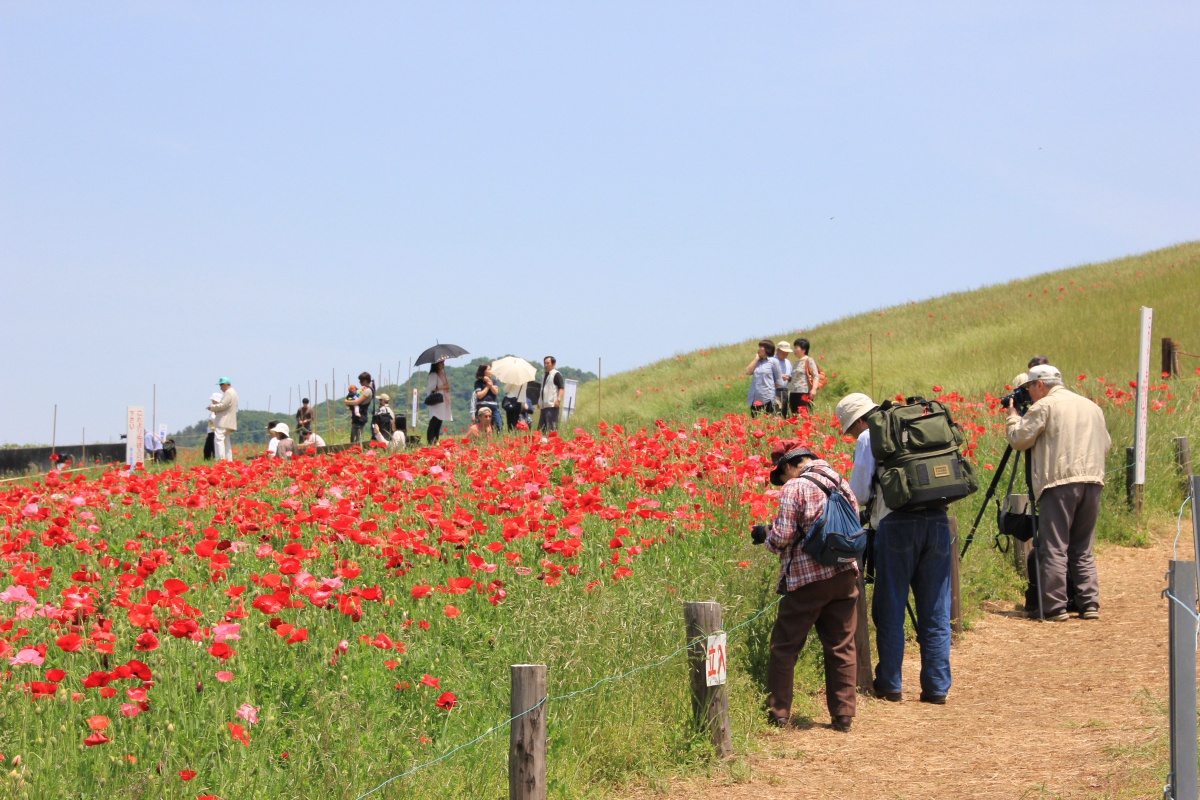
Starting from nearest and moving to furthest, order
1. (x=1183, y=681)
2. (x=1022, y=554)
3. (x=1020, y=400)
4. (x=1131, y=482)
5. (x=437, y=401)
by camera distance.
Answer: (x=1183, y=681)
(x=1020, y=400)
(x=1022, y=554)
(x=1131, y=482)
(x=437, y=401)

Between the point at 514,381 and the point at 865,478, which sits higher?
the point at 514,381

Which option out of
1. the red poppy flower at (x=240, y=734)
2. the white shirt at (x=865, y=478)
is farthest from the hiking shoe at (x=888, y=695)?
the red poppy flower at (x=240, y=734)

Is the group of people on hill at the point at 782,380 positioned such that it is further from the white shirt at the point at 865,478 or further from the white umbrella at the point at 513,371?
the white shirt at the point at 865,478

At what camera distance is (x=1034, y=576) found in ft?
32.0

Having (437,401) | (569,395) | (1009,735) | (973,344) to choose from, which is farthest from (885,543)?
(973,344)

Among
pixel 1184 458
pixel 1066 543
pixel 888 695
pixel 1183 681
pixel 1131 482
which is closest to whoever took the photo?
pixel 1183 681

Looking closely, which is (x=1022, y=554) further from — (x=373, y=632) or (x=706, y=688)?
(x=373, y=632)

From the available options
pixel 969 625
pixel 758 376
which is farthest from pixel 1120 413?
pixel 969 625

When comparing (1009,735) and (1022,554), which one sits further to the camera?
(1022,554)

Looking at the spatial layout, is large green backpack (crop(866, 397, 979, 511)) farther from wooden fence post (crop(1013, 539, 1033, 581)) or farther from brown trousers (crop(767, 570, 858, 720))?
wooden fence post (crop(1013, 539, 1033, 581))

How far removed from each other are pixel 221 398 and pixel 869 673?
46.5ft

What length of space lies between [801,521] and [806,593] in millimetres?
422

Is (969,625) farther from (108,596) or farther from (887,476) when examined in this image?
(108,596)

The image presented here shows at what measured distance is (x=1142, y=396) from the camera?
1120cm
